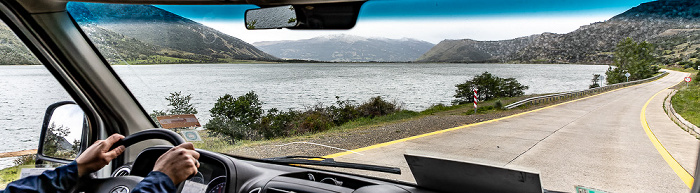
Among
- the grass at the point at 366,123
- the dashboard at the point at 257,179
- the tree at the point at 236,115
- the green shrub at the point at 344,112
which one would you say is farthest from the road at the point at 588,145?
the tree at the point at 236,115

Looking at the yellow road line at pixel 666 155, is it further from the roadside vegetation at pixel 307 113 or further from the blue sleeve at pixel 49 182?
the blue sleeve at pixel 49 182

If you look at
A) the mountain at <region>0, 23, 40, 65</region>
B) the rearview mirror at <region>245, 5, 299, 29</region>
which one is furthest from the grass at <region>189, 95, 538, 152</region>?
the mountain at <region>0, 23, 40, 65</region>

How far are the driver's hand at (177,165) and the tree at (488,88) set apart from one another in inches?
72.9

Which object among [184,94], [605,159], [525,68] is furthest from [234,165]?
[184,94]

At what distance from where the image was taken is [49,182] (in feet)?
5.38

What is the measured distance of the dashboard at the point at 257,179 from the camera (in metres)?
1.83

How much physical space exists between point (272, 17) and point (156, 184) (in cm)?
125

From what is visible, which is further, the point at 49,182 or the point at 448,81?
the point at 448,81

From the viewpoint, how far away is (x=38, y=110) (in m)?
3.17

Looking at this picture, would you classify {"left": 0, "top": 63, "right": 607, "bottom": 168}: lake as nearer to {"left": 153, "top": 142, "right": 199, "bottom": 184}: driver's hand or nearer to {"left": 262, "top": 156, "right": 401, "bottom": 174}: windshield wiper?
{"left": 262, "top": 156, "right": 401, "bottom": 174}: windshield wiper

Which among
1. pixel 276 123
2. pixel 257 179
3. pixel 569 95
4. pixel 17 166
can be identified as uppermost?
pixel 569 95

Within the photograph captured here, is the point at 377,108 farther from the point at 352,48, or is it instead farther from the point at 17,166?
the point at 17,166

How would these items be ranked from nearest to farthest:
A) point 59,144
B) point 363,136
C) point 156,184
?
point 156,184
point 59,144
point 363,136

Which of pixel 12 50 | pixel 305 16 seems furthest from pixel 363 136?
pixel 12 50
